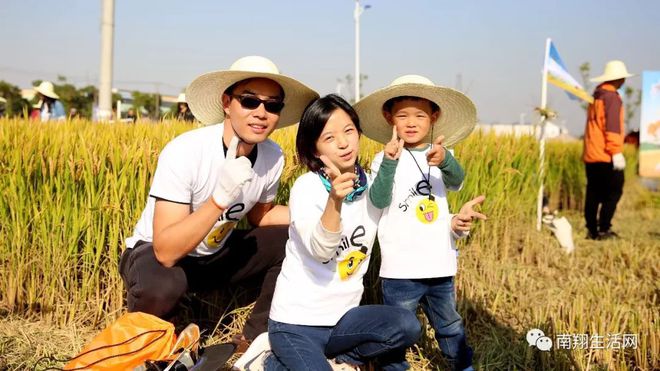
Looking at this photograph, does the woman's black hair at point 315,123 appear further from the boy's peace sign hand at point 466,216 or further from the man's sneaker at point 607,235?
the man's sneaker at point 607,235

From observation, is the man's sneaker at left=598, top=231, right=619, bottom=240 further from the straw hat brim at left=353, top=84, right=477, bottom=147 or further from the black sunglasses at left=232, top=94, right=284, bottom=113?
the black sunglasses at left=232, top=94, right=284, bottom=113

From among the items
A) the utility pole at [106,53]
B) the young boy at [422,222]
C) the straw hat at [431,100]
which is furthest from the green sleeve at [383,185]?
the utility pole at [106,53]

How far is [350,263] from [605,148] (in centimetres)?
420

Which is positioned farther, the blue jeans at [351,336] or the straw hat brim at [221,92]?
the straw hat brim at [221,92]

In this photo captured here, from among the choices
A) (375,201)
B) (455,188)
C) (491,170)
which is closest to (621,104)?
(491,170)

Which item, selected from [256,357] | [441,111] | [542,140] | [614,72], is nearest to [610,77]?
[614,72]

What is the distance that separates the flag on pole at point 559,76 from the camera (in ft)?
17.6

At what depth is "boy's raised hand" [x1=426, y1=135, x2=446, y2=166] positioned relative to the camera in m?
1.97

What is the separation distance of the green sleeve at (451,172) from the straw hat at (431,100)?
0.72ft

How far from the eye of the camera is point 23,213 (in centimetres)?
269

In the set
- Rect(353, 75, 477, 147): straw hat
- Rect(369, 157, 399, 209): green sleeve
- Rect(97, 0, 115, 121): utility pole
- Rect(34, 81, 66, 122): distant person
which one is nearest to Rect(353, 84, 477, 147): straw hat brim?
Rect(353, 75, 477, 147): straw hat

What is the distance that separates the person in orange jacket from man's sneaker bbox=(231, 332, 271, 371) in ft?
14.0

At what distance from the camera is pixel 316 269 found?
194 cm

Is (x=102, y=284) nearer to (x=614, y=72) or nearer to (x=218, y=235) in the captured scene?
(x=218, y=235)
